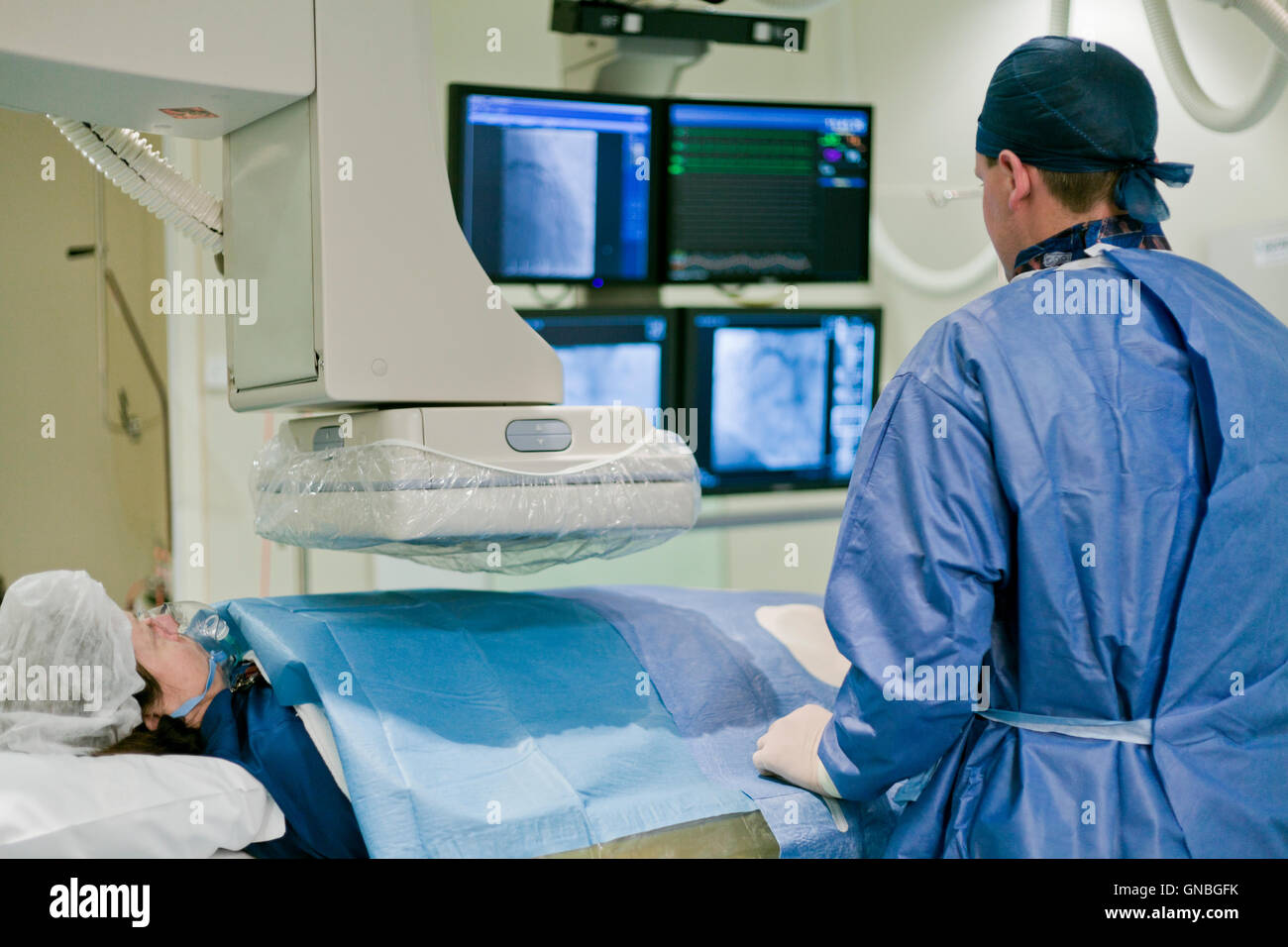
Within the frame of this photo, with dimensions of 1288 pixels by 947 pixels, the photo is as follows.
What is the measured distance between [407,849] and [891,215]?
247 centimetres

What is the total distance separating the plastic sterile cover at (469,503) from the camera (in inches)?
50.4

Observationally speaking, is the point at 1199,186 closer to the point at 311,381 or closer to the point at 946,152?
the point at 946,152

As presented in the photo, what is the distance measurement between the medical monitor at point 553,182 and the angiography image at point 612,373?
185 millimetres

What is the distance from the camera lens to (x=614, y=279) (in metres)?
2.73

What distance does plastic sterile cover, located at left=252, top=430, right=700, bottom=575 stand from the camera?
50.4 inches

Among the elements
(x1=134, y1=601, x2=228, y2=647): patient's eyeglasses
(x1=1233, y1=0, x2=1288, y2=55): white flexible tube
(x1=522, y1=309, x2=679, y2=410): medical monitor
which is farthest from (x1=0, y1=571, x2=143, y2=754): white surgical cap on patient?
(x1=1233, y1=0, x2=1288, y2=55): white flexible tube

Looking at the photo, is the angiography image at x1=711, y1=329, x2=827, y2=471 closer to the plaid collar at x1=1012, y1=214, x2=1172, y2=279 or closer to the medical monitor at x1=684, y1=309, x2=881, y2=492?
the medical monitor at x1=684, y1=309, x2=881, y2=492

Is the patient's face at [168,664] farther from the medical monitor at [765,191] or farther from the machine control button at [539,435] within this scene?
the medical monitor at [765,191]

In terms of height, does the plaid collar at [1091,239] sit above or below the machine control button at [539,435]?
above

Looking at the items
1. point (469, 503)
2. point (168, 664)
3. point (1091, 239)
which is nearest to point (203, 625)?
point (168, 664)

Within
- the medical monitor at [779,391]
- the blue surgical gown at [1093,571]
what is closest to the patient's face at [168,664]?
the blue surgical gown at [1093,571]

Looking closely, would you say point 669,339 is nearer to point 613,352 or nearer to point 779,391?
point 613,352

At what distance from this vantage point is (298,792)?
1.29m

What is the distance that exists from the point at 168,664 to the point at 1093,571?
1155 mm
